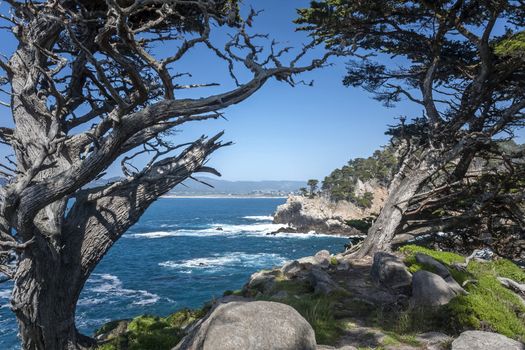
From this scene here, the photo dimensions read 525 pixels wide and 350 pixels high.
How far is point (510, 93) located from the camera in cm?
1098

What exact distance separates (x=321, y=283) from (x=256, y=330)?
3.64 m

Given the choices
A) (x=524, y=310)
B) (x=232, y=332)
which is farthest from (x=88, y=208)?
(x=524, y=310)

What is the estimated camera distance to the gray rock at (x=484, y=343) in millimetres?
4289

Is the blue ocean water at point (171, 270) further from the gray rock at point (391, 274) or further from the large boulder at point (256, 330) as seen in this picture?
the large boulder at point (256, 330)

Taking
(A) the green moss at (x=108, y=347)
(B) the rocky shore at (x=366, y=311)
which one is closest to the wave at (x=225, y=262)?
(A) the green moss at (x=108, y=347)

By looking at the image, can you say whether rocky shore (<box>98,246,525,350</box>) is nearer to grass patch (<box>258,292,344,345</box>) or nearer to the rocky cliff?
grass patch (<box>258,292,344,345</box>)

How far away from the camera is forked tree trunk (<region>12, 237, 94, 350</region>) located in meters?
4.79

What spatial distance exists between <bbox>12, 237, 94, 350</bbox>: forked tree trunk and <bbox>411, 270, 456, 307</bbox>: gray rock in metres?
6.00

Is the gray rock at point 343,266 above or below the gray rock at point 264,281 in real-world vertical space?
above

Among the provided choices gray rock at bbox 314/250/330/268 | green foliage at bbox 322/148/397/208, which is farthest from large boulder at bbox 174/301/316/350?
green foliage at bbox 322/148/397/208

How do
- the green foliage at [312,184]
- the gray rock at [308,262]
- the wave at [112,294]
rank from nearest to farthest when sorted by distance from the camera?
the gray rock at [308,262] < the wave at [112,294] < the green foliage at [312,184]

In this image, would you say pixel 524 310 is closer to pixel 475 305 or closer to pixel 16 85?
pixel 475 305

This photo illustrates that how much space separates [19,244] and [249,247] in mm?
55052

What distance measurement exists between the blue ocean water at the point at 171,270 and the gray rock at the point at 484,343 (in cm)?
659
